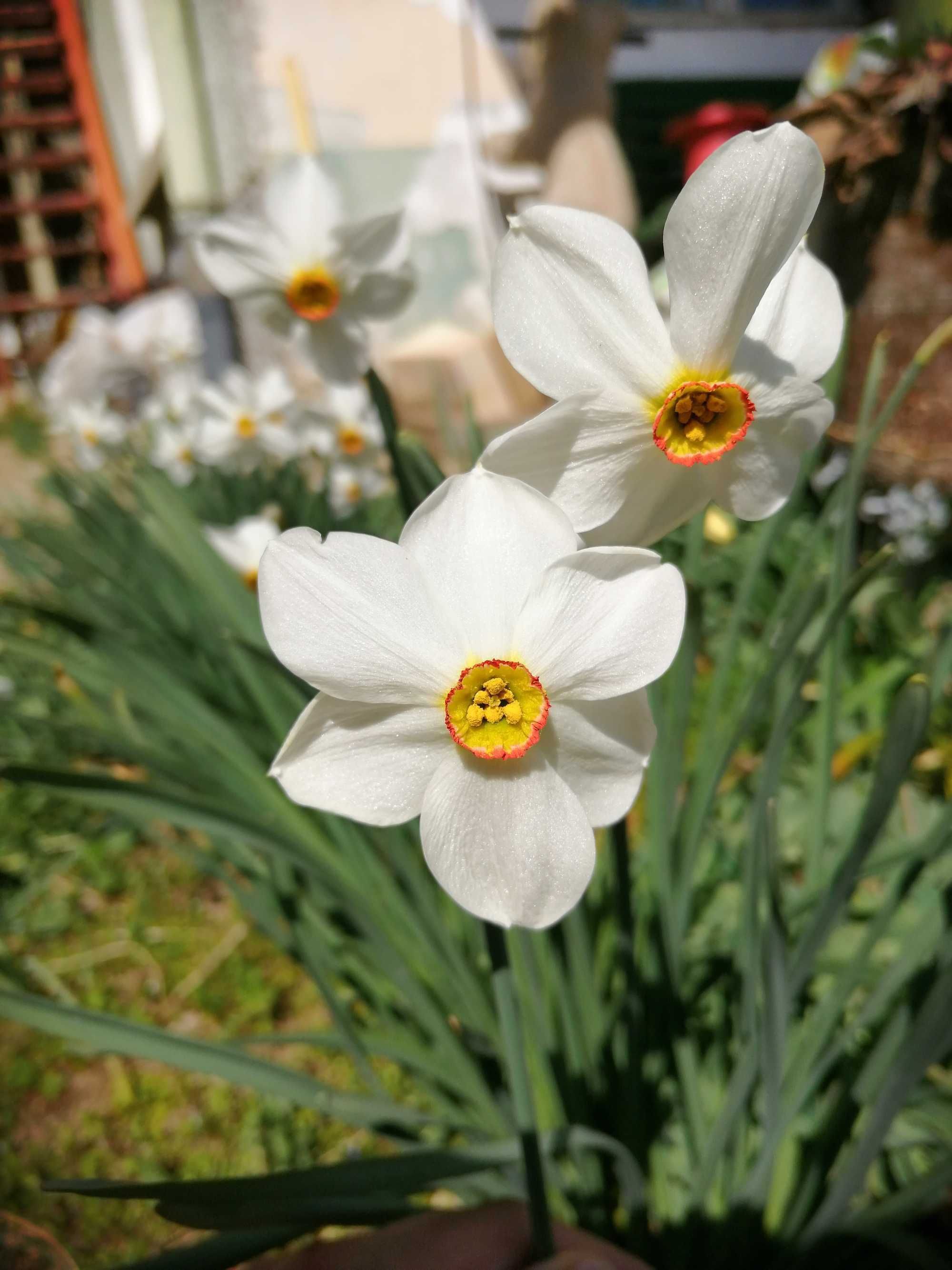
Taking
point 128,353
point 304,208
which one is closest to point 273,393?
point 304,208

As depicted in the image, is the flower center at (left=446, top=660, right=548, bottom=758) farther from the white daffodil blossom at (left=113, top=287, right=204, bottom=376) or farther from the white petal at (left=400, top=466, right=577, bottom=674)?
the white daffodil blossom at (left=113, top=287, right=204, bottom=376)

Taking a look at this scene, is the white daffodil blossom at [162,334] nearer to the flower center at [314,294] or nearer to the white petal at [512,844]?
the flower center at [314,294]

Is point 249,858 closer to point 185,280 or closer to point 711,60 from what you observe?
point 185,280

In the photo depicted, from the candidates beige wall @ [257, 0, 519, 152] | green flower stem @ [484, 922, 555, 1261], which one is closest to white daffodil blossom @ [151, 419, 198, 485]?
green flower stem @ [484, 922, 555, 1261]

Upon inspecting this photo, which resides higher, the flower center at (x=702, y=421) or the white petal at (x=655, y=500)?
the flower center at (x=702, y=421)

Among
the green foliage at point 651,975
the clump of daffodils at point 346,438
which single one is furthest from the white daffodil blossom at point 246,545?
the clump of daffodils at point 346,438

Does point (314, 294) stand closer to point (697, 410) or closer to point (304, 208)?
point (304, 208)
